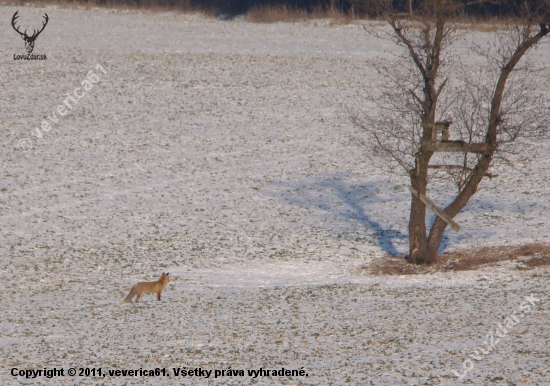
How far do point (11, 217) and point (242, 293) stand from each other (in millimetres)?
10906

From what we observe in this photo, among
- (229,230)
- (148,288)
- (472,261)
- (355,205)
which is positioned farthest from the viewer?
(355,205)

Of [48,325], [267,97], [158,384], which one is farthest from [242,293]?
[267,97]

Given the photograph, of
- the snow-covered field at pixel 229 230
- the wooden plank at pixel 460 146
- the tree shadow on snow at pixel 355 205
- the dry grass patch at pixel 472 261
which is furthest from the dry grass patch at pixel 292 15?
the wooden plank at pixel 460 146

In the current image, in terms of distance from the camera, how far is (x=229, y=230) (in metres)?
24.0

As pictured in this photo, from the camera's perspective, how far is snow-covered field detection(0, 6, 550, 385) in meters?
13.3

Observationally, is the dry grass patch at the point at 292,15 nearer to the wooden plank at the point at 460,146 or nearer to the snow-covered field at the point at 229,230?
the snow-covered field at the point at 229,230

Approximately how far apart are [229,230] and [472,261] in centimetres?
857

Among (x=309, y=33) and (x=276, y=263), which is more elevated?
(x=309, y=33)

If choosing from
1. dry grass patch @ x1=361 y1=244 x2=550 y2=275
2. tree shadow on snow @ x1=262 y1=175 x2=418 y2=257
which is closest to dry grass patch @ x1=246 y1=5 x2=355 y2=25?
tree shadow on snow @ x1=262 y1=175 x2=418 y2=257

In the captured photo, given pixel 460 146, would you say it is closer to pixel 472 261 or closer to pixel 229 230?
pixel 472 261

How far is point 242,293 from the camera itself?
1802 cm

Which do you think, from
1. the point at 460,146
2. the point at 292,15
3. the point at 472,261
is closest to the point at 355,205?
the point at 472,261

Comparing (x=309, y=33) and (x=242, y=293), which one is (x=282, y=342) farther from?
(x=309, y=33)

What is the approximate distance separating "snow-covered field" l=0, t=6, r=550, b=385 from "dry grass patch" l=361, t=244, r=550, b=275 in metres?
0.66
